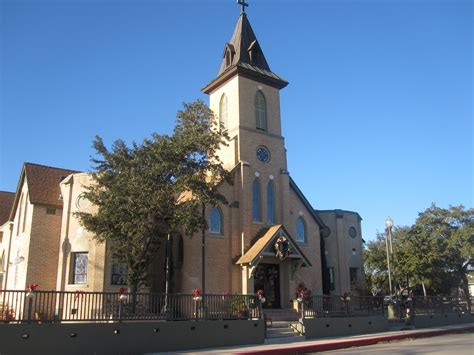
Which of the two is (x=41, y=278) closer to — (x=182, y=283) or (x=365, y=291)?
(x=182, y=283)

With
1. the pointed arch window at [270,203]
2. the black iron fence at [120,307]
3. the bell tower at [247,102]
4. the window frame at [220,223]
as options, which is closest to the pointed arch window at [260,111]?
the bell tower at [247,102]

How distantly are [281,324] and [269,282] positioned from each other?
502cm

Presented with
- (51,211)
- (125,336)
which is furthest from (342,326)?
(51,211)

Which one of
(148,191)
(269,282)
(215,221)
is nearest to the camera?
(148,191)

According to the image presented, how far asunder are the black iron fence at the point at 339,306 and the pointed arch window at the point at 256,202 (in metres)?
8.25

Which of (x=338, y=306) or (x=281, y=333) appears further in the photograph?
(x=338, y=306)

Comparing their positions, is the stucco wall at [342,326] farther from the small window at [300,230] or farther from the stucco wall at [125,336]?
the small window at [300,230]

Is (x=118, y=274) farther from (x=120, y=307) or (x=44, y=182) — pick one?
(x=120, y=307)

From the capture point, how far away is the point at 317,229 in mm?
30906

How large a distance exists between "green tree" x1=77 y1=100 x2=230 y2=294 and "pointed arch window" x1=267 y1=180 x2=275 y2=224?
24.2 feet

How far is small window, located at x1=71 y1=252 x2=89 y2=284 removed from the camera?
78.2 feet

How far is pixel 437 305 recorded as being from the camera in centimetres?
2686

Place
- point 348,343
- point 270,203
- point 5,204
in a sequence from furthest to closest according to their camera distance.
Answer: point 5,204 → point 270,203 → point 348,343

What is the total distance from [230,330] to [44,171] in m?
16.4
